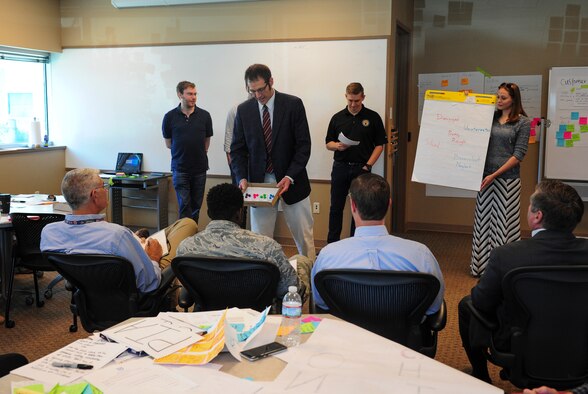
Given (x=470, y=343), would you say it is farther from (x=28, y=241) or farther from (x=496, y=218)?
(x=28, y=241)

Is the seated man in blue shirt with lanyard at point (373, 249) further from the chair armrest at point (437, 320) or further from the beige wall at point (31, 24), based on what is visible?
the beige wall at point (31, 24)

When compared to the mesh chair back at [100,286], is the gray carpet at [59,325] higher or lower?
lower

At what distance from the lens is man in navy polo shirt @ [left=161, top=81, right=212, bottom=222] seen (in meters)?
6.09

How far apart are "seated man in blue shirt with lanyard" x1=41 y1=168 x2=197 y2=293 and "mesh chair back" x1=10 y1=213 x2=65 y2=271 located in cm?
129

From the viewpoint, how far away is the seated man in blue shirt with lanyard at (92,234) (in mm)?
2926

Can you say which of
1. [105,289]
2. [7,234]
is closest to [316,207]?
[7,234]

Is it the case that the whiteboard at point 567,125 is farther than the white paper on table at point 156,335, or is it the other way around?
the whiteboard at point 567,125

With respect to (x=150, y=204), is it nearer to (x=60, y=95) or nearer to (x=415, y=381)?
(x=60, y=95)

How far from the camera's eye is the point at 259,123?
14.2 ft

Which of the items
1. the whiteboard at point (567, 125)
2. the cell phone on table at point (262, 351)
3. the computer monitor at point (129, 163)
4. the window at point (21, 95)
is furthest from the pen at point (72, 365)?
the whiteboard at point (567, 125)

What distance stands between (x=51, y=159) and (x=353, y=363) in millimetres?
6106

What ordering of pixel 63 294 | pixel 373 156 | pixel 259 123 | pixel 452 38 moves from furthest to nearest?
pixel 452 38 < pixel 373 156 < pixel 63 294 < pixel 259 123

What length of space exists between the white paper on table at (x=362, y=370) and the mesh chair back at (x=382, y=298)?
40 centimetres

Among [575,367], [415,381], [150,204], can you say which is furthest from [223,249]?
[150,204]
